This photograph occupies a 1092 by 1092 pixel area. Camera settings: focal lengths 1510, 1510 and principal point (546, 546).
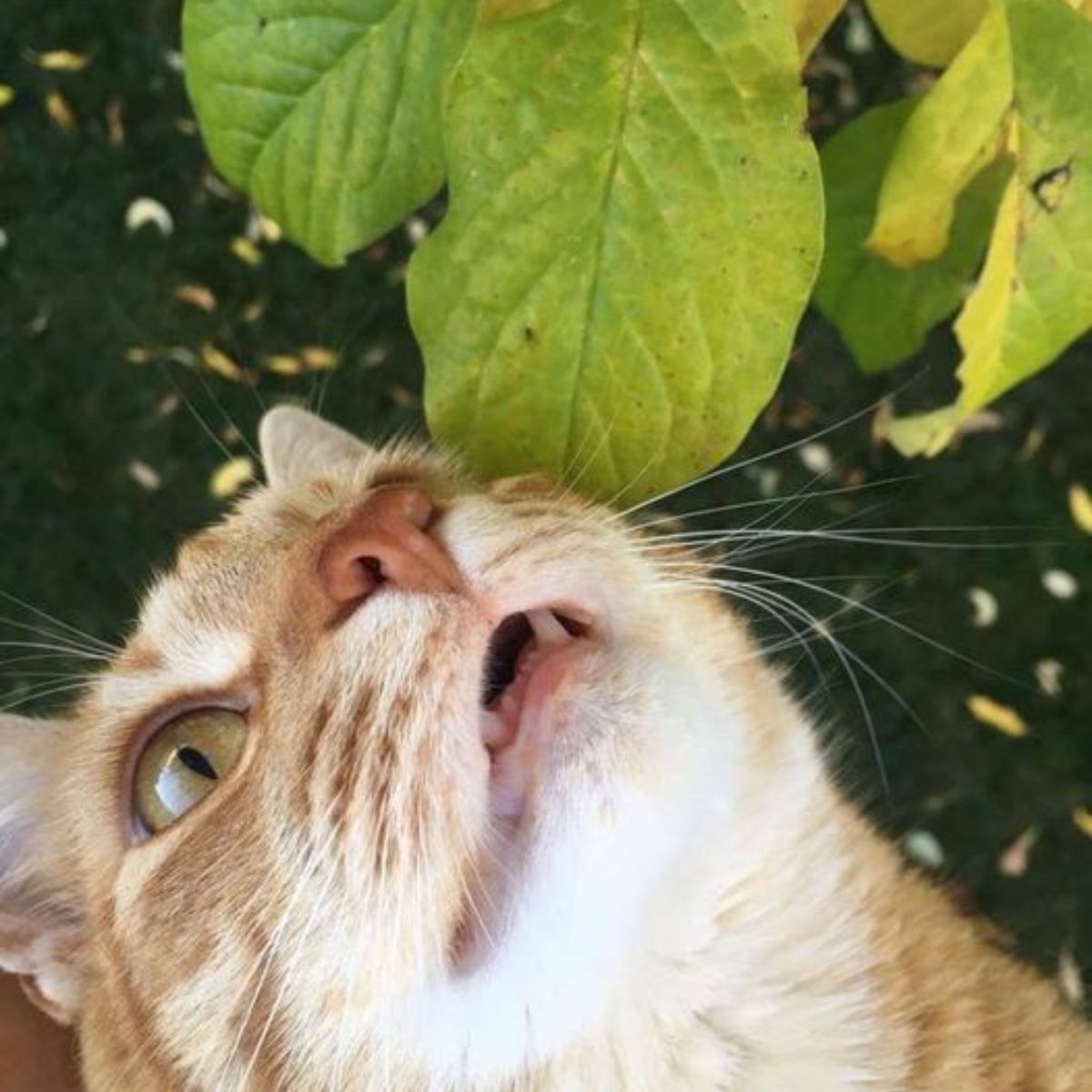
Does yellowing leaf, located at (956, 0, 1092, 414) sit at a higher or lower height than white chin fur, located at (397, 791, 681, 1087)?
higher

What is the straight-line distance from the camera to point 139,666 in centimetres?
142

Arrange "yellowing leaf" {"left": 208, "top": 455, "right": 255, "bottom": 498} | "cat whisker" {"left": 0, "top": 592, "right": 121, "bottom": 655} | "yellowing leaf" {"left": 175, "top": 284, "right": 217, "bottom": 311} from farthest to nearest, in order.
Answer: "yellowing leaf" {"left": 175, "top": 284, "right": 217, "bottom": 311} < "yellowing leaf" {"left": 208, "top": 455, "right": 255, "bottom": 498} < "cat whisker" {"left": 0, "top": 592, "right": 121, "bottom": 655}

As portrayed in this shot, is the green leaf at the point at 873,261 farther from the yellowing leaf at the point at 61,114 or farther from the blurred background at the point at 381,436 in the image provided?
the yellowing leaf at the point at 61,114

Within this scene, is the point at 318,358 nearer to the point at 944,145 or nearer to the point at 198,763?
the point at 198,763

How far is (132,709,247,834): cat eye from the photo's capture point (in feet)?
4.30

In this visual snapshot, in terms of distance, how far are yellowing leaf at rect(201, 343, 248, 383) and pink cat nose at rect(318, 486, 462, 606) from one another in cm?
157

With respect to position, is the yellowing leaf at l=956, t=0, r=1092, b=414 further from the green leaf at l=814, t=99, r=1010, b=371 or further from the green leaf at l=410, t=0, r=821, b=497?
the green leaf at l=814, t=99, r=1010, b=371

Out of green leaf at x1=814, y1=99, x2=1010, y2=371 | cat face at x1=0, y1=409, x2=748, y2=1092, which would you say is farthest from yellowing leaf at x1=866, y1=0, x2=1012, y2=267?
cat face at x1=0, y1=409, x2=748, y2=1092

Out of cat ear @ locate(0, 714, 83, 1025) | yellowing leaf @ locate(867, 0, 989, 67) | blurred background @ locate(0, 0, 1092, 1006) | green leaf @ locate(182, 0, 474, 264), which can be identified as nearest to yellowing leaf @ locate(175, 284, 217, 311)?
blurred background @ locate(0, 0, 1092, 1006)

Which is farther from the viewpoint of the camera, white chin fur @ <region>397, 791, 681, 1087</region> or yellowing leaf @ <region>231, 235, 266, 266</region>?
yellowing leaf @ <region>231, 235, 266, 266</region>

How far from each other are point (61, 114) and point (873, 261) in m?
1.93

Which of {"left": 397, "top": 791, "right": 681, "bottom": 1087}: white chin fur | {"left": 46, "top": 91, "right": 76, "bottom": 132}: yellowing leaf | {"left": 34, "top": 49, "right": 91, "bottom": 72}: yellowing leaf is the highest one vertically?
{"left": 34, "top": 49, "right": 91, "bottom": 72}: yellowing leaf

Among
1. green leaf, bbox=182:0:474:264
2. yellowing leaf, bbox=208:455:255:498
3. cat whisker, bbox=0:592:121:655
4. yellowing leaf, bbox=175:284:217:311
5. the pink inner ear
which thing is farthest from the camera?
yellowing leaf, bbox=175:284:217:311

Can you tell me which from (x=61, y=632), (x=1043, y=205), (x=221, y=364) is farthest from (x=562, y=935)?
(x=221, y=364)
